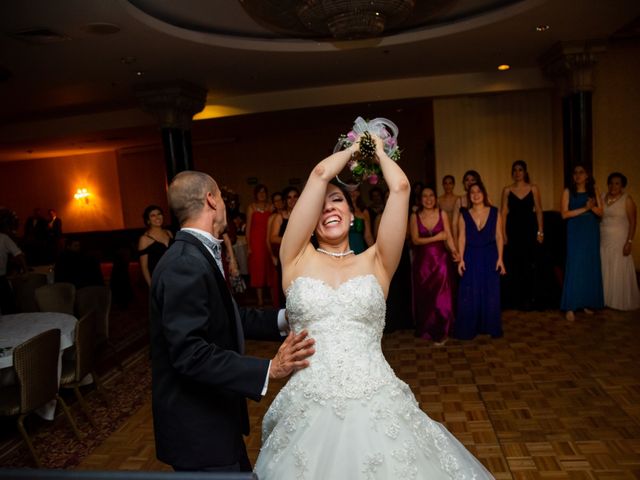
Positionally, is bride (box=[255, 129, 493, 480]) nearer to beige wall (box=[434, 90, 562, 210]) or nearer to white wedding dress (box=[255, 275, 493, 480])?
white wedding dress (box=[255, 275, 493, 480])

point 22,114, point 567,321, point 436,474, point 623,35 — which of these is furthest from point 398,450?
point 22,114

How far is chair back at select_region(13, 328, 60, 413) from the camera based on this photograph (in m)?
3.03

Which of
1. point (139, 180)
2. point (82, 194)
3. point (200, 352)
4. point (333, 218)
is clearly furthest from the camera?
point (82, 194)

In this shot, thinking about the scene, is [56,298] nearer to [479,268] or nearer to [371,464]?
[479,268]

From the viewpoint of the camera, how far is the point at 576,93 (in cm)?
709

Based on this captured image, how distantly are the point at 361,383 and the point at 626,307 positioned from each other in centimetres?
510

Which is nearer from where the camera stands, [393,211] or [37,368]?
[393,211]

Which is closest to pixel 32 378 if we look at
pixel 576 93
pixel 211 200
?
pixel 211 200

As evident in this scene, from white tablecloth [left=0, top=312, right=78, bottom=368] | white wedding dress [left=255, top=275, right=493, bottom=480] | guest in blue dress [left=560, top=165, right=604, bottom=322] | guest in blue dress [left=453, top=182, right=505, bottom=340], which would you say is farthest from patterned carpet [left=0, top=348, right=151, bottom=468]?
guest in blue dress [left=560, top=165, right=604, bottom=322]

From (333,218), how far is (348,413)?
675mm

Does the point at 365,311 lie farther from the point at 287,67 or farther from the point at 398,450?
the point at 287,67

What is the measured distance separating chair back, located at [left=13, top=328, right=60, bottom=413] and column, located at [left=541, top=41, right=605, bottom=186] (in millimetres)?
6209

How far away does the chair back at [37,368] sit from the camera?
9.94ft

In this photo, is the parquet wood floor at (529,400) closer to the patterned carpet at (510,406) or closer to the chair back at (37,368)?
the patterned carpet at (510,406)
